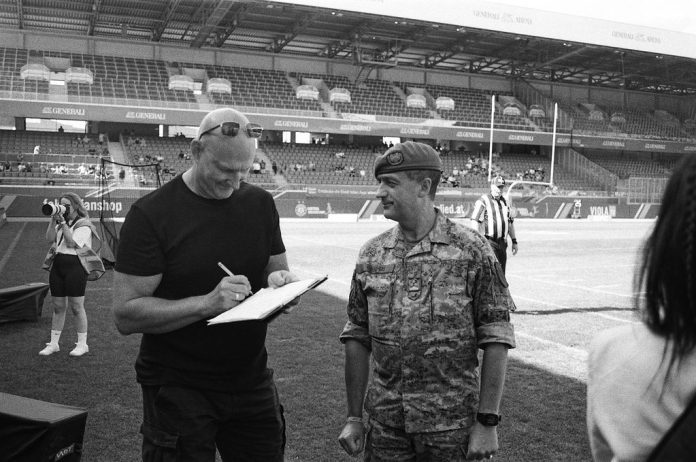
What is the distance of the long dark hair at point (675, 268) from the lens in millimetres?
1146

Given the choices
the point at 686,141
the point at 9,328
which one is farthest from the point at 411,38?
the point at 9,328

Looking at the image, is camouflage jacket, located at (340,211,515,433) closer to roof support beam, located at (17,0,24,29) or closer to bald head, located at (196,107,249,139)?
bald head, located at (196,107,249,139)

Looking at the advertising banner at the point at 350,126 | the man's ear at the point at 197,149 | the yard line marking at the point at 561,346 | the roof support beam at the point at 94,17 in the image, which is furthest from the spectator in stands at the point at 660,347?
the roof support beam at the point at 94,17

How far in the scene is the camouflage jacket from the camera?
267cm

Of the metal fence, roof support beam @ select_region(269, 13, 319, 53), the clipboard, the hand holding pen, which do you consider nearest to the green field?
the clipboard

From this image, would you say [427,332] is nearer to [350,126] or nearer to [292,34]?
[350,126]

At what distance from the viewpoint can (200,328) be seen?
2842 millimetres

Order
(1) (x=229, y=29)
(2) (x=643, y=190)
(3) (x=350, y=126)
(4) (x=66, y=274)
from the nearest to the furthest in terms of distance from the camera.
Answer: (4) (x=66, y=274) → (1) (x=229, y=29) → (2) (x=643, y=190) → (3) (x=350, y=126)

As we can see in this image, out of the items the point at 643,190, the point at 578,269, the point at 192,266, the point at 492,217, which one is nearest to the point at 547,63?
the point at 643,190

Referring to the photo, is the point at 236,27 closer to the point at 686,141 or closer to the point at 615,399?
the point at 686,141

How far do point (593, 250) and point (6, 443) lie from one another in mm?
21034

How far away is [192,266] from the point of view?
2.80 metres

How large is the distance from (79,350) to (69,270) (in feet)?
3.20

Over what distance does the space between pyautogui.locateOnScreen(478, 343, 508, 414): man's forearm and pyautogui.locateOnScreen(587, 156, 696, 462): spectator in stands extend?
4.68 ft
